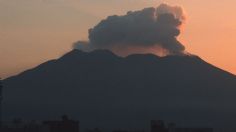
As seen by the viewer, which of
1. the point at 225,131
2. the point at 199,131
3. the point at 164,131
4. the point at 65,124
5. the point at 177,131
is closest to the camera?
Result: the point at 65,124

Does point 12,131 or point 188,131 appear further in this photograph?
point 188,131

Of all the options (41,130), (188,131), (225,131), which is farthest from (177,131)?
(225,131)

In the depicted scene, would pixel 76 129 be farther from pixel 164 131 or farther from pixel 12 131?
pixel 12 131

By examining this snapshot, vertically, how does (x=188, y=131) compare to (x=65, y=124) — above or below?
above

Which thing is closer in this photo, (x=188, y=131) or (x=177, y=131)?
(x=188, y=131)

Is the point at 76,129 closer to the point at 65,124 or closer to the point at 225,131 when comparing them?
the point at 65,124

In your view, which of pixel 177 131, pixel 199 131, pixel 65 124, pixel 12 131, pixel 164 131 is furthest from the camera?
pixel 177 131

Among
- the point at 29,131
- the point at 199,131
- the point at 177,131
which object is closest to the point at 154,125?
the point at 199,131

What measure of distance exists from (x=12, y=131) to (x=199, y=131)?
25.5 meters

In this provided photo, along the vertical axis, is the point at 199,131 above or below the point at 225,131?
below

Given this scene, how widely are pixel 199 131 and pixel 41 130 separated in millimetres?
31156

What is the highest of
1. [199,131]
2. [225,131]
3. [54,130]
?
[225,131]

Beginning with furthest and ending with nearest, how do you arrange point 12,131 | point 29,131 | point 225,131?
1. point 225,131
2. point 29,131
3. point 12,131

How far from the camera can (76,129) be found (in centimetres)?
4244
